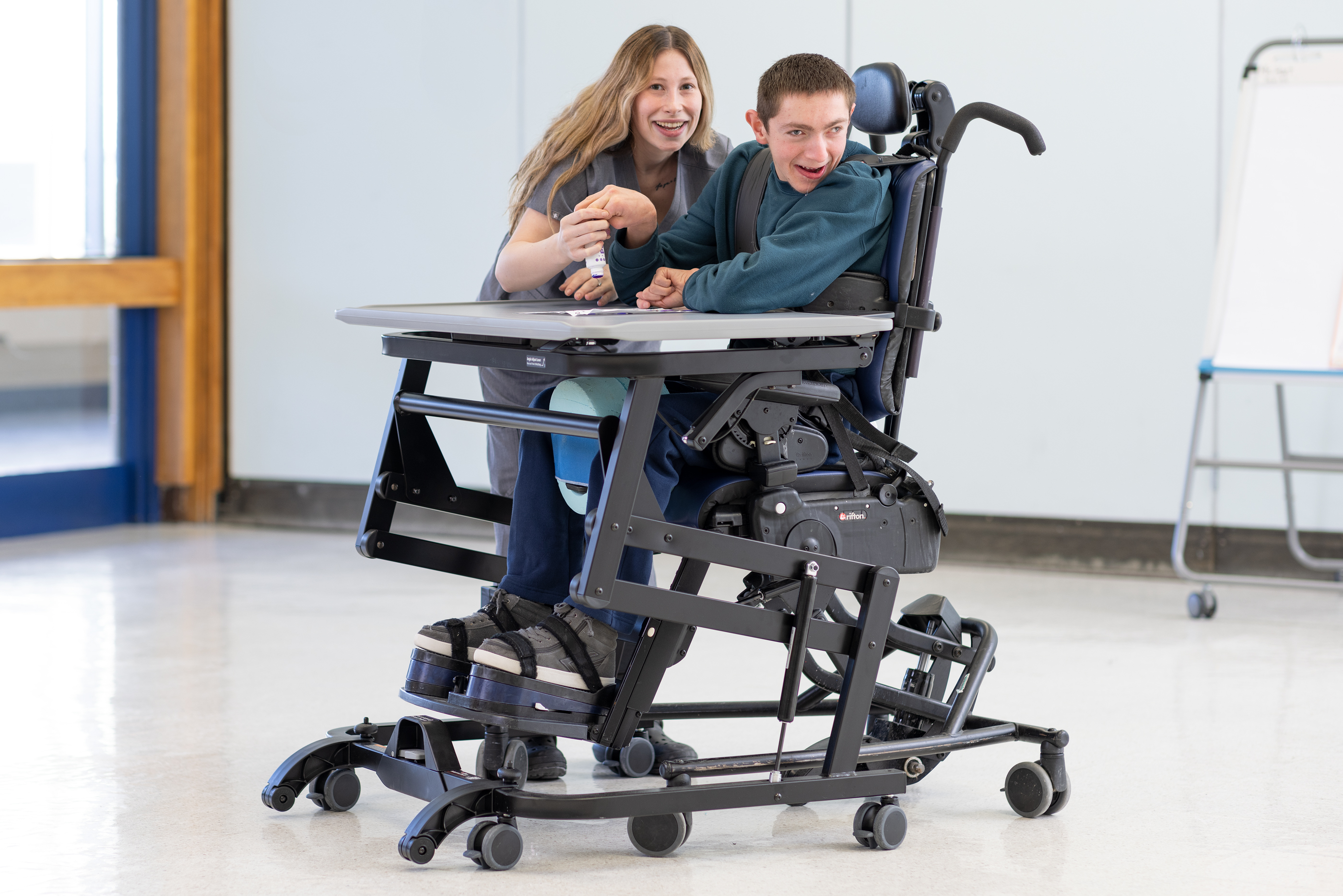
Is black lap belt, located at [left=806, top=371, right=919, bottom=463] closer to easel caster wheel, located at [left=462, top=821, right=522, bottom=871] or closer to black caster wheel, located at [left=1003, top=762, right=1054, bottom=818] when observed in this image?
black caster wheel, located at [left=1003, top=762, right=1054, bottom=818]

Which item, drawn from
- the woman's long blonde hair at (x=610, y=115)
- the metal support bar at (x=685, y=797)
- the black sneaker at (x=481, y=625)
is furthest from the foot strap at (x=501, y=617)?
the woman's long blonde hair at (x=610, y=115)

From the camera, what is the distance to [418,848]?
2049 millimetres

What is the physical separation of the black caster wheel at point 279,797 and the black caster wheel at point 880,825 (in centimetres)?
82

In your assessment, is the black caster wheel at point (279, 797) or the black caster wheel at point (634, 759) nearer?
the black caster wheel at point (279, 797)

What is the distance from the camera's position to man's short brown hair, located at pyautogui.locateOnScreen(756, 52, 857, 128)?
7.20ft

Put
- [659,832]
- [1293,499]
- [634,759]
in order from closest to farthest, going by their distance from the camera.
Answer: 1. [659,832]
2. [634,759]
3. [1293,499]

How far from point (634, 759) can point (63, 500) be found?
3.19 meters

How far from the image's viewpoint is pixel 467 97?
16.8 ft

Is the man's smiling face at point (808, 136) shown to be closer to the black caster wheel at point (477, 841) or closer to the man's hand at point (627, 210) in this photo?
the man's hand at point (627, 210)

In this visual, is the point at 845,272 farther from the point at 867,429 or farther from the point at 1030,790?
the point at 1030,790

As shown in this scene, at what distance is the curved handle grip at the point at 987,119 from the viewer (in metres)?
2.30

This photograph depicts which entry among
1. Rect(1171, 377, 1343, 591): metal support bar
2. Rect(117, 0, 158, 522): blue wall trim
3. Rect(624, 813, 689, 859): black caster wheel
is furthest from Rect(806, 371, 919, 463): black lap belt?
Rect(117, 0, 158, 522): blue wall trim

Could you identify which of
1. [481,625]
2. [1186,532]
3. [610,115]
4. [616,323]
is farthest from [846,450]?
[1186,532]

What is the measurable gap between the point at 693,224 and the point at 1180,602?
2.27 meters
